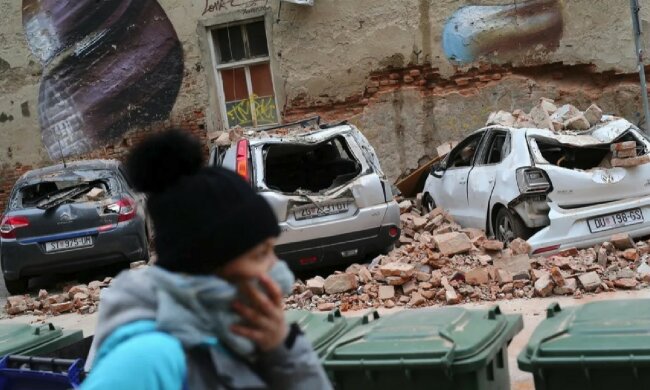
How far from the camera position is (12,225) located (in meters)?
10.2

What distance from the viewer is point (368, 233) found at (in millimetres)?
9016

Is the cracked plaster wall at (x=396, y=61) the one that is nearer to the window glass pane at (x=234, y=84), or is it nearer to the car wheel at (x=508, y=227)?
the window glass pane at (x=234, y=84)

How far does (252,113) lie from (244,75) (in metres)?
0.74

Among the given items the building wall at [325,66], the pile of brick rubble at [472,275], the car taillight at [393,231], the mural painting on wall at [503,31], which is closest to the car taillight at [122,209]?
the pile of brick rubble at [472,275]

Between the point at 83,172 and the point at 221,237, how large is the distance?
9821 mm

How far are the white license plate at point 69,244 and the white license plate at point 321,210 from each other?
2955 millimetres

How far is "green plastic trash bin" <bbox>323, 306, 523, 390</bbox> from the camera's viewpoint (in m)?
3.03

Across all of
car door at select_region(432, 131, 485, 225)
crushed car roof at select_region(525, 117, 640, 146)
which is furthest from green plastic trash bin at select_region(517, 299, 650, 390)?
car door at select_region(432, 131, 485, 225)

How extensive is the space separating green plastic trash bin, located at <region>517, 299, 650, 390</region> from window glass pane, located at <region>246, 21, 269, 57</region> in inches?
507

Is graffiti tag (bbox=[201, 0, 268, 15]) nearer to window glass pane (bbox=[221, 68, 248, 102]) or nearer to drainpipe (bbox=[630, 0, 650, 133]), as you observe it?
window glass pane (bbox=[221, 68, 248, 102])

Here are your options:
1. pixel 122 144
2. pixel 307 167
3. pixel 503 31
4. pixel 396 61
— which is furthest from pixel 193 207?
pixel 122 144

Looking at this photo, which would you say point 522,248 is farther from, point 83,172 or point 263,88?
point 263,88

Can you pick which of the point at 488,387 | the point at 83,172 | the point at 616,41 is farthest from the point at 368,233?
the point at 616,41

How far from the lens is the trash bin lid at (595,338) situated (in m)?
2.87
